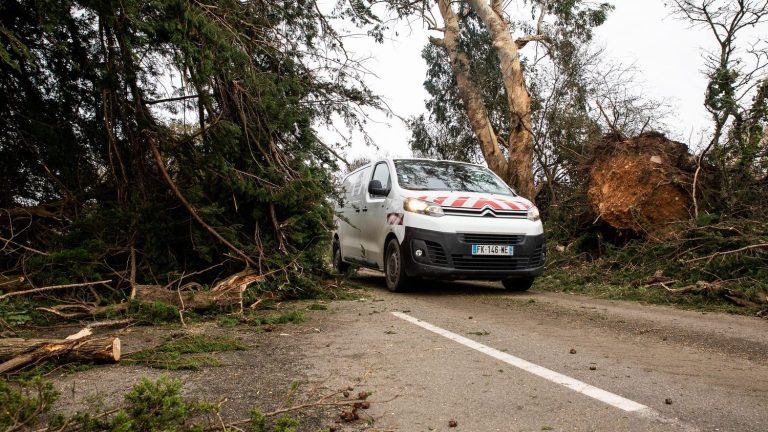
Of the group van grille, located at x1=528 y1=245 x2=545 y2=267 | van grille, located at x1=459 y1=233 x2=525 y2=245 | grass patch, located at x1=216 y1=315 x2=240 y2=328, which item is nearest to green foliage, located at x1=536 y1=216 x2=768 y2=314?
van grille, located at x1=528 y1=245 x2=545 y2=267

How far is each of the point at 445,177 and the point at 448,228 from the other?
1.45m

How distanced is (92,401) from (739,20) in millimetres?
14363

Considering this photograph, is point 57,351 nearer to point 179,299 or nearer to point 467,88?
point 179,299

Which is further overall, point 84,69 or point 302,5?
point 302,5

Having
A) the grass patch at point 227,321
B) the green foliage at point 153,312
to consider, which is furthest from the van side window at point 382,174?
the green foliage at point 153,312

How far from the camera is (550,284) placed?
32.6ft

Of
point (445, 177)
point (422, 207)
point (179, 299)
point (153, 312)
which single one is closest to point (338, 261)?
point (445, 177)

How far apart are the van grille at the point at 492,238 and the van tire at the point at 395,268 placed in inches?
36.6

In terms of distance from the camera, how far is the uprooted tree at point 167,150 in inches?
259

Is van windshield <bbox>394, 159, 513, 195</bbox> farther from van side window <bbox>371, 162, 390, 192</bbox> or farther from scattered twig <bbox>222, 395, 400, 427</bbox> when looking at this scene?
scattered twig <bbox>222, 395, 400, 427</bbox>

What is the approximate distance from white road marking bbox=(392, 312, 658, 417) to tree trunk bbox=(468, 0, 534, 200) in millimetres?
10700

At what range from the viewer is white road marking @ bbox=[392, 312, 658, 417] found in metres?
3.11

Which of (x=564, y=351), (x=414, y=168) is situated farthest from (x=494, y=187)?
(x=564, y=351)

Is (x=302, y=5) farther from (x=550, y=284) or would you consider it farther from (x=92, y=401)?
(x=92, y=401)
